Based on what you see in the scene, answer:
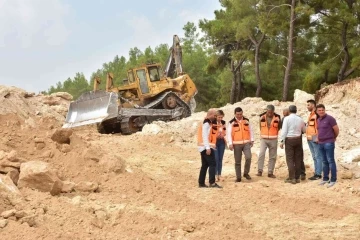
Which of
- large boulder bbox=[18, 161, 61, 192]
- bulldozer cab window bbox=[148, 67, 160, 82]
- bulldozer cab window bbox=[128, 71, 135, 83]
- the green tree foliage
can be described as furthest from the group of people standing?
the green tree foliage

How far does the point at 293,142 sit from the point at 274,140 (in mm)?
545

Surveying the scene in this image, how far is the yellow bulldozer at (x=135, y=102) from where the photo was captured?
17906 millimetres

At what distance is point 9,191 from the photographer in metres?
6.53

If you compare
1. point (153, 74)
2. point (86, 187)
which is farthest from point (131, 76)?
point (86, 187)

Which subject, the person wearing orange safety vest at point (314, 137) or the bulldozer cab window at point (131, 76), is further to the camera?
the bulldozer cab window at point (131, 76)

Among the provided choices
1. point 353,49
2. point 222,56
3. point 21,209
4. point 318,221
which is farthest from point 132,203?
point 222,56

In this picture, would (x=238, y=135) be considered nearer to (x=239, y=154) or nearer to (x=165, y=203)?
(x=239, y=154)

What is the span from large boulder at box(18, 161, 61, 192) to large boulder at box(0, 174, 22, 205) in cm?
23

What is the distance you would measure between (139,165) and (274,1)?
1715 centimetres

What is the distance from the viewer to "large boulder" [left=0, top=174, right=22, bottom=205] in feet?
20.9

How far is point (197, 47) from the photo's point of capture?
6125cm

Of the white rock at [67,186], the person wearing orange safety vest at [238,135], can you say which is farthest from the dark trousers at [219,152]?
the white rock at [67,186]

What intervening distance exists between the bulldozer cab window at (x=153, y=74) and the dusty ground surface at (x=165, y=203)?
28.4 ft

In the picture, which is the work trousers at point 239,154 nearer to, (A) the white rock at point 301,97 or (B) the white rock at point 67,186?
(B) the white rock at point 67,186
